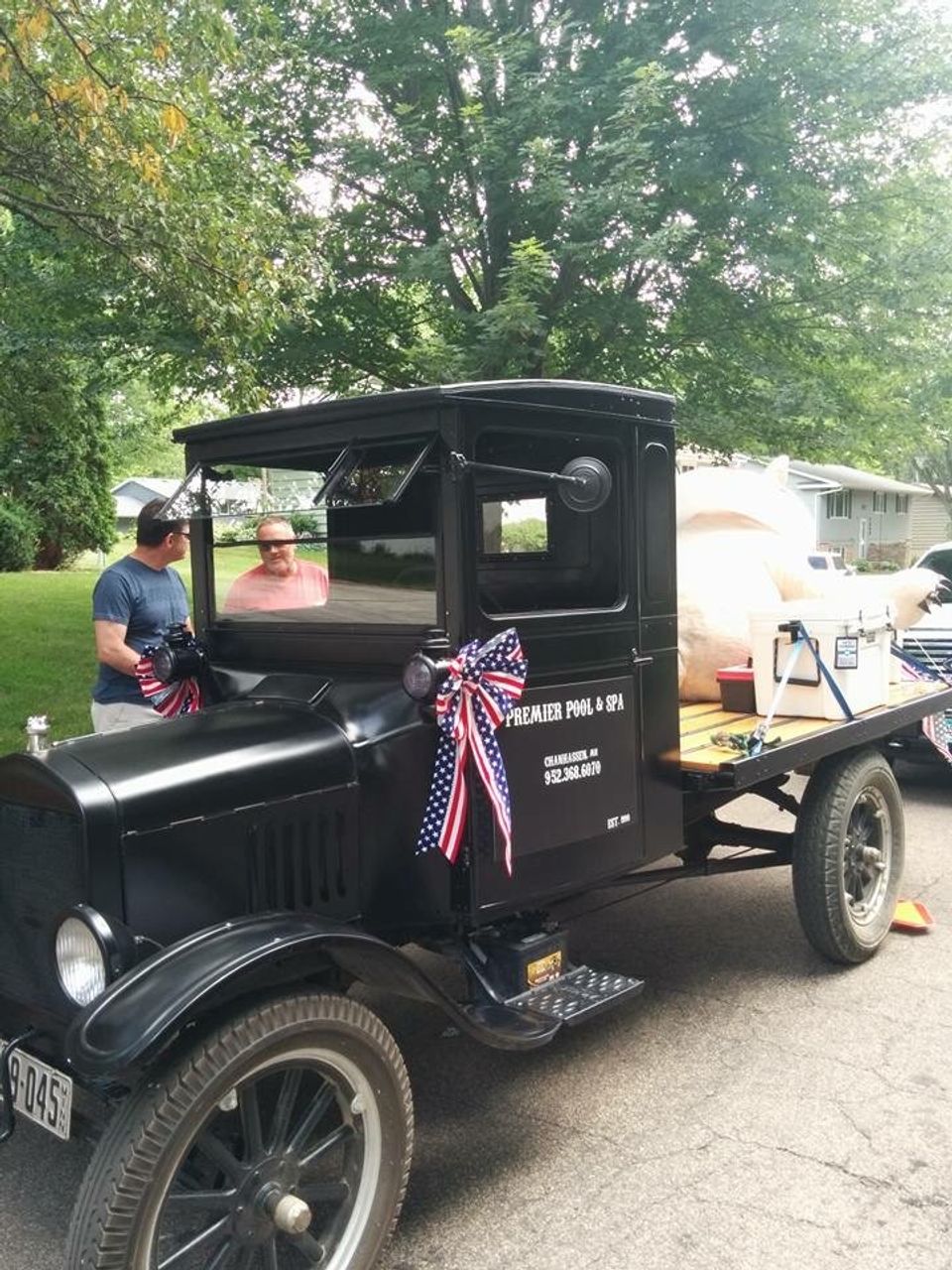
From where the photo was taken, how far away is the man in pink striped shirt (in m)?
3.50

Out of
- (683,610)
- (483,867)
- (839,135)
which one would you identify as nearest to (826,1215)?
(483,867)

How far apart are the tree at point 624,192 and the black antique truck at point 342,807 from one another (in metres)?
5.37

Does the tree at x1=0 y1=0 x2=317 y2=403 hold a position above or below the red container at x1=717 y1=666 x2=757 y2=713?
above

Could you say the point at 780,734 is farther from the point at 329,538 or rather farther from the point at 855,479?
the point at 855,479

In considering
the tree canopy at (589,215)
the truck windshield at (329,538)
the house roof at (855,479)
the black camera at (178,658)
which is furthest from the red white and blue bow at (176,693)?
the house roof at (855,479)

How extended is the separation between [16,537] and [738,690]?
20428mm

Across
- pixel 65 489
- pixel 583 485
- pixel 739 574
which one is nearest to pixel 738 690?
pixel 739 574

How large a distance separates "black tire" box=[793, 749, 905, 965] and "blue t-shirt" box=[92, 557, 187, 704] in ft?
9.18

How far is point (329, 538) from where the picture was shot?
3.43 meters

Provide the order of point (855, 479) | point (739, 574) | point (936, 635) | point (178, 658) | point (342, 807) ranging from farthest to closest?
1. point (855, 479)
2. point (936, 635)
3. point (739, 574)
4. point (178, 658)
5. point (342, 807)

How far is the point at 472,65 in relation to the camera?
9.41 metres

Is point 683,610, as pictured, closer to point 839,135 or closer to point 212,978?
point 212,978

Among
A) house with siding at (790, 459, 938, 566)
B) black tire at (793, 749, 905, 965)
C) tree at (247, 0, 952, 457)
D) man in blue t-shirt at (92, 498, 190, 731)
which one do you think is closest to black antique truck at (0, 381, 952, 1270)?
black tire at (793, 749, 905, 965)

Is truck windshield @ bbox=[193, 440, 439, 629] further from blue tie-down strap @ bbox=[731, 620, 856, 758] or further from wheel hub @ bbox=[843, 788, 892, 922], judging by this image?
wheel hub @ bbox=[843, 788, 892, 922]
